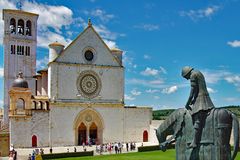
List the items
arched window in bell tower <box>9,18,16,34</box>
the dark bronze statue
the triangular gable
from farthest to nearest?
arched window in bell tower <box>9,18,16,34</box> → the triangular gable → the dark bronze statue

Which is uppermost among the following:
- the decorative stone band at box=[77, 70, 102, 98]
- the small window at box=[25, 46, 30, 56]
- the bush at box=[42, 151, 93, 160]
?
the small window at box=[25, 46, 30, 56]

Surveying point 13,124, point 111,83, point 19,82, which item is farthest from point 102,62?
point 13,124

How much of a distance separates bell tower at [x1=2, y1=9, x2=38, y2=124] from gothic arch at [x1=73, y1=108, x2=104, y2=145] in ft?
52.8

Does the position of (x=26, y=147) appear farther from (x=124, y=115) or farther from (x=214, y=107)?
(x=214, y=107)

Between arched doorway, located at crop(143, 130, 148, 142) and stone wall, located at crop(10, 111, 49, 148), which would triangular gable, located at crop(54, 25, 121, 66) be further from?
arched doorway, located at crop(143, 130, 148, 142)

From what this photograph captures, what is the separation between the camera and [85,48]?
55031mm

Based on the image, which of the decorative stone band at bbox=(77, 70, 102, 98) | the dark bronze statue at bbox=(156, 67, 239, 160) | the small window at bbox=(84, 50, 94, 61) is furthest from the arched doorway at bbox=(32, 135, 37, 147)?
the dark bronze statue at bbox=(156, 67, 239, 160)

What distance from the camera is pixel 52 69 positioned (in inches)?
2076

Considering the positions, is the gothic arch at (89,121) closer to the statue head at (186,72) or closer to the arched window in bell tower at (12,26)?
the arched window in bell tower at (12,26)

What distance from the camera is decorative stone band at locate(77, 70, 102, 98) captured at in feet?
181

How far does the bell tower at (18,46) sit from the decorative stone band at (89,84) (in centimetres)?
1512

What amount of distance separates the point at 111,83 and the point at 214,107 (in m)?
49.6

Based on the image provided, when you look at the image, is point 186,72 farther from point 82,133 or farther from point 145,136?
point 145,136

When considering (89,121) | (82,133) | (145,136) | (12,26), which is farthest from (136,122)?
(12,26)
